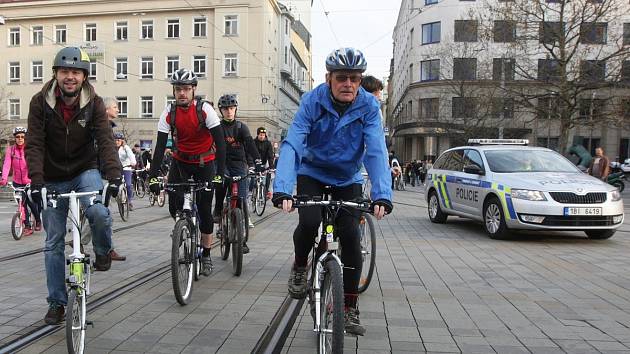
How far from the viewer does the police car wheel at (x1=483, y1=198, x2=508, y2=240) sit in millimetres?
8930

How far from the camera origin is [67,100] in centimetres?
391

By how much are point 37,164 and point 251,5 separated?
4464 cm

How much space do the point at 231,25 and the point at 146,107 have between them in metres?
10.8

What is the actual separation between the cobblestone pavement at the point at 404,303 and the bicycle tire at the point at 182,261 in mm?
139

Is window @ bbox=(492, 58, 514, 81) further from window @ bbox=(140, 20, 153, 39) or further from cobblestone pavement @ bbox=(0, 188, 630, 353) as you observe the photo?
window @ bbox=(140, 20, 153, 39)

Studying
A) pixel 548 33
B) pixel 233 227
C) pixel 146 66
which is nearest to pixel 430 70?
pixel 548 33

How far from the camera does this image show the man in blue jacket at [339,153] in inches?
140

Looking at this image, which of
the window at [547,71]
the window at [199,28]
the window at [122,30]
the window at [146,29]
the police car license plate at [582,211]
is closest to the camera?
the police car license plate at [582,211]

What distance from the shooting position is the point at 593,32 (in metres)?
28.3

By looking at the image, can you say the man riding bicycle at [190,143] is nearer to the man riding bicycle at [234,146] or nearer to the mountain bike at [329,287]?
the man riding bicycle at [234,146]

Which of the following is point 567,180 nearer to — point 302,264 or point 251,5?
point 302,264

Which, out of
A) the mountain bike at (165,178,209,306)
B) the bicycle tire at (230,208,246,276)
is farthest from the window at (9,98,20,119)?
the mountain bike at (165,178,209,306)

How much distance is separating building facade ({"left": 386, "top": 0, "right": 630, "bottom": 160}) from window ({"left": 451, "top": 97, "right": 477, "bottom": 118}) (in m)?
0.07

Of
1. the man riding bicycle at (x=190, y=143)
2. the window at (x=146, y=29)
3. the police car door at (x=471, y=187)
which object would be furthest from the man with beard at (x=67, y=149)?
the window at (x=146, y=29)
